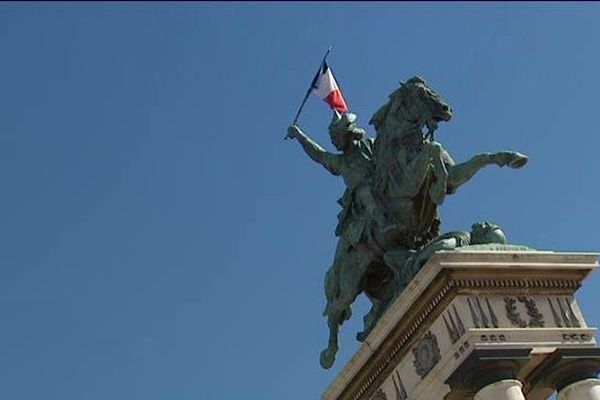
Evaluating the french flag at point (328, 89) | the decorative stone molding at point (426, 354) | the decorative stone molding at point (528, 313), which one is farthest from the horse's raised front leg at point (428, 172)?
the french flag at point (328, 89)

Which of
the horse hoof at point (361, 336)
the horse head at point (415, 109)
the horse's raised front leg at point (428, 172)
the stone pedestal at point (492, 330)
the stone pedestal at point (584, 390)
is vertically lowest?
the stone pedestal at point (584, 390)

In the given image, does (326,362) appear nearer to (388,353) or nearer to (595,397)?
(388,353)

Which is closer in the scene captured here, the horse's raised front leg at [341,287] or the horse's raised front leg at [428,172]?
the horse's raised front leg at [428,172]

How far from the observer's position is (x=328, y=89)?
87.4 ft

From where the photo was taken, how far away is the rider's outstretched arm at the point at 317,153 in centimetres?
2417

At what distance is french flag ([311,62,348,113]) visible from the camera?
1034 inches

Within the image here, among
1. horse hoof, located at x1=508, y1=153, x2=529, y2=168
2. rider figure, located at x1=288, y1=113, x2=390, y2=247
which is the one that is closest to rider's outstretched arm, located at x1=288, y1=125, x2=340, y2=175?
rider figure, located at x1=288, y1=113, x2=390, y2=247

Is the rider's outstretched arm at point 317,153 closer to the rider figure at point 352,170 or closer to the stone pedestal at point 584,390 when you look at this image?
the rider figure at point 352,170

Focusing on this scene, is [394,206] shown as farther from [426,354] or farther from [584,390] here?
[584,390]

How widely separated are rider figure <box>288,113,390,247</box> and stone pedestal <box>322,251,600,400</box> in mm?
3024

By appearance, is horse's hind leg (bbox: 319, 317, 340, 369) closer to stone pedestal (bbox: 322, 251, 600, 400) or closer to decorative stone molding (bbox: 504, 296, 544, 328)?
stone pedestal (bbox: 322, 251, 600, 400)

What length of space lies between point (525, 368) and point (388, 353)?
2.40 metres

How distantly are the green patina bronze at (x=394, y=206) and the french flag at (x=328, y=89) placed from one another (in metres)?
2.71

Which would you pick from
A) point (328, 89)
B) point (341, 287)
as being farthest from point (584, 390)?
point (328, 89)
